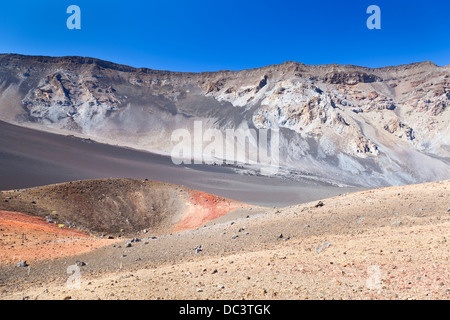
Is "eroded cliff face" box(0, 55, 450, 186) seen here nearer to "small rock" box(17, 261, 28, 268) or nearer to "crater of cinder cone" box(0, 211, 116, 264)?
"crater of cinder cone" box(0, 211, 116, 264)

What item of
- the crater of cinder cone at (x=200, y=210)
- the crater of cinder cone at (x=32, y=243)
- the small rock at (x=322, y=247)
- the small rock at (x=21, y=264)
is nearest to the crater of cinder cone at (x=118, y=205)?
the crater of cinder cone at (x=200, y=210)

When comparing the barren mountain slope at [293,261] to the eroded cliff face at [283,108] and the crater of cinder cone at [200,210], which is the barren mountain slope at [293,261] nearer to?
the crater of cinder cone at [200,210]

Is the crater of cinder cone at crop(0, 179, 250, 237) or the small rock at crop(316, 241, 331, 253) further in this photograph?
the crater of cinder cone at crop(0, 179, 250, 237)

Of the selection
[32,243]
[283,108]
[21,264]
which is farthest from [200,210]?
[283,108]

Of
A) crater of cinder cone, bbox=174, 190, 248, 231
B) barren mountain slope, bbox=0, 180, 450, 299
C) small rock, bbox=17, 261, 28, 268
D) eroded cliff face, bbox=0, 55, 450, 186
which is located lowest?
crater of cinder cone, bbox=174, 190, 248, 231

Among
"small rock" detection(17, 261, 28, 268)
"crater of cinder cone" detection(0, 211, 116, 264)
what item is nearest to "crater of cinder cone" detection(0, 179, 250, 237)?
"crater of cinder cone" detection(0, 211, 116, 264)

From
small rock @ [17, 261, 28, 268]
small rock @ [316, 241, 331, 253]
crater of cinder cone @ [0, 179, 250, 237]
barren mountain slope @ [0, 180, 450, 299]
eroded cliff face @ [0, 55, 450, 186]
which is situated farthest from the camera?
eroded cliff face @ [0, 55, 450, 186]
